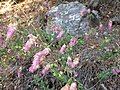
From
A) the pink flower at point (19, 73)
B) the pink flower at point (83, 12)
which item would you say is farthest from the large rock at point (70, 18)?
the pink flower at point (19, 73)

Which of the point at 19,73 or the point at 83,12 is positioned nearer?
the point at 19,73

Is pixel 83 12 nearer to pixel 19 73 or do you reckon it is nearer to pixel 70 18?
pixel 70 18

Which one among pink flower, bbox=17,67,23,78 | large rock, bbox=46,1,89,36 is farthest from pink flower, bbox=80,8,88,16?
pink flower, bbox=17,67,23,78

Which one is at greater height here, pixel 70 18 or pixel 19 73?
pixel 19 73

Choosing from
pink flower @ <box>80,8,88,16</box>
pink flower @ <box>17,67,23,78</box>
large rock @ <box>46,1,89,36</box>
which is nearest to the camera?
pink flower @ <box>17,67,23,78</box>

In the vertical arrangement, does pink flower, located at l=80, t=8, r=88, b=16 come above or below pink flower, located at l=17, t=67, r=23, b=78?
below

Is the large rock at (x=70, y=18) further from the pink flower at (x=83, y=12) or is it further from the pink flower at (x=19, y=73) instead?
the pink flower at (x=19, y=73)

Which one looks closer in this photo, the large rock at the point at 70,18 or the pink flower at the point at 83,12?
the large rock at the point at 70,18

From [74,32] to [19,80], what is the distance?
1.09m

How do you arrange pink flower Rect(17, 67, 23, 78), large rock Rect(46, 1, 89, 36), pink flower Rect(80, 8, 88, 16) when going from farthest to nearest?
pink flower Rect(80, 8, 88, 16) < large rock Rect(46, 1, 89, 36) < pink flower Rect(17, 67, 23, 78)

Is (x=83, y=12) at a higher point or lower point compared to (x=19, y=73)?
lower

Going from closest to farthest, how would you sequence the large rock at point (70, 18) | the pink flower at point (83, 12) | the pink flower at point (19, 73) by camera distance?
the pink flower at point (19, 73), the large rock at point (70, 18), the pink flower at point (83, 12)

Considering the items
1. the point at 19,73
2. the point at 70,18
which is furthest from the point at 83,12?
the point at 19,73

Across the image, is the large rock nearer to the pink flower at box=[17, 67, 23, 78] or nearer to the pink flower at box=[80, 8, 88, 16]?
the pink flower at box=[80, 8, 88, 16]
